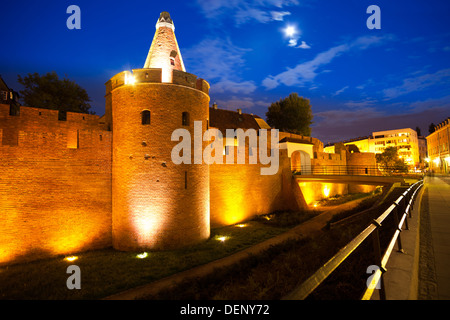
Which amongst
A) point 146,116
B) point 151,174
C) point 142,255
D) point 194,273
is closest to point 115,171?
point 151,174

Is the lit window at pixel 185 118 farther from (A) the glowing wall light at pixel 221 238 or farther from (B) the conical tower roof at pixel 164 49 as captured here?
(A) the glowing wall light at pixel 221 238

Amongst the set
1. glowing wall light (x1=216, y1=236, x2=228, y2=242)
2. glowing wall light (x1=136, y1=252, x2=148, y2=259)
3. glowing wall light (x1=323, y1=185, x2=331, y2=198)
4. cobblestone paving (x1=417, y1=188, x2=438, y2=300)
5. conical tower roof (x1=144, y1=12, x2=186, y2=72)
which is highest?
conical tower roof (x1=144, y1=12, x2=186, y2=72)

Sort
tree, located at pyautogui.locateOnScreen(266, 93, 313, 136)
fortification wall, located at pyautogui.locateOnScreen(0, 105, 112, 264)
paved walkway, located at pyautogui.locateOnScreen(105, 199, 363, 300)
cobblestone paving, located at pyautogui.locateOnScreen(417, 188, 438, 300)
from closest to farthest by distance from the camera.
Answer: cobblestone paving, located at pyautogui.locateOnScreen(417, 188, 438, 300) → paved walkway, located at pyautogui.locateOnScreen(105, 199, 363, 300) → fortification wall, located at pyautogui.locateOnScreen(0, 105, 112, 264) → tree, located at pyautogui.locateOnScreen(266, 93, 313, 136)

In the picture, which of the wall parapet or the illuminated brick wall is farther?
the wall parapet

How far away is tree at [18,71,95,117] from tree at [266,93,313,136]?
105 ft

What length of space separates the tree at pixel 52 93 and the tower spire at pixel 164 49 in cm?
1145

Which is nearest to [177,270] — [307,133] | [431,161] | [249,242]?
[249,242]

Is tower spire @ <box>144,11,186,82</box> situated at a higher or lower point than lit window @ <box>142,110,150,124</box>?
higher

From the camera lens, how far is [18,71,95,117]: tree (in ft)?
65.4

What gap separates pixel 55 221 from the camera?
11883 millimetres

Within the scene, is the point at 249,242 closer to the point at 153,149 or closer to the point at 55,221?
the point at 153,149

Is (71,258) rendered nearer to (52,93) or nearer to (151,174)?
(151,174)

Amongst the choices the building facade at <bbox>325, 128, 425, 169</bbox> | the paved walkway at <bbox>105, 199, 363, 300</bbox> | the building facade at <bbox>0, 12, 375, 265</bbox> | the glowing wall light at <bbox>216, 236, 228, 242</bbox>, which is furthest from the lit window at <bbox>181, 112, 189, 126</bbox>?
the building facade at <bbox>325, 128, 425, 169</bbox>

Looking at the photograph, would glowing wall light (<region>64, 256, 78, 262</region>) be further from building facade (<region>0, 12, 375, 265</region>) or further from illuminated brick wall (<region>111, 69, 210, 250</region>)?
illuminated brick wall (<region>111, 69, 210, 250</region>)
